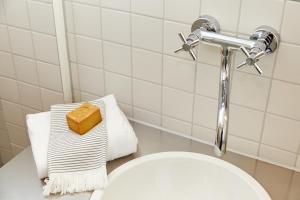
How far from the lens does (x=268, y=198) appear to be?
96cm

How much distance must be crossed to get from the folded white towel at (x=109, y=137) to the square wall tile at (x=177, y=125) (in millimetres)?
137

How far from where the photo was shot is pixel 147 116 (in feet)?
3.91

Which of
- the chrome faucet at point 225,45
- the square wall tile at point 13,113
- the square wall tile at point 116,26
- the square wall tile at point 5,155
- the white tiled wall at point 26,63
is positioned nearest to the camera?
the chrome faucet at point 225,45

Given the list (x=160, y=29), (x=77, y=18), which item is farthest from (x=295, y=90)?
(x=77, y=18)

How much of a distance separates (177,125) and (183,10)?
33cm

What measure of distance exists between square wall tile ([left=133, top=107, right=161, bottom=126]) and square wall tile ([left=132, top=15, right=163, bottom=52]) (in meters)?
0.20

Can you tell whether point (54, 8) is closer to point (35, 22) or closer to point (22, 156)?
point (35, 22)

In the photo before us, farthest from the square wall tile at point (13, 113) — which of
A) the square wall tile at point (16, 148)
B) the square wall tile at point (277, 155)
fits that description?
the square wall tile at point (277, 155)

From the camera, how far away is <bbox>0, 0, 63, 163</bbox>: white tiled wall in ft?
3.83

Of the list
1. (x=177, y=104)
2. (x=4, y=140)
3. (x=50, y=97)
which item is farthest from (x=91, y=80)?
(x=4, y=140)

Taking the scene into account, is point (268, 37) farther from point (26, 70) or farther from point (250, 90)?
point (26, 70)

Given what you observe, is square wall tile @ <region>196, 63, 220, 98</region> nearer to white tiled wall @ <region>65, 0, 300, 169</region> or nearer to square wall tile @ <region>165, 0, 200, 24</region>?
white tiled wall @ <region>65, 0, 300, 169</region>

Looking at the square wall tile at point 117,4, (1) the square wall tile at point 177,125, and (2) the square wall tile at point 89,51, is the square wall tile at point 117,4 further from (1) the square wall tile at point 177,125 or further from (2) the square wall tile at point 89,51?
(1) the square wall tile at point 177,125

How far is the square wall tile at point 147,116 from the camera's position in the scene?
1180 mm
